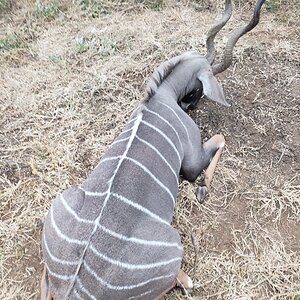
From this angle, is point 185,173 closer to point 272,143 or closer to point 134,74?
point 272,143

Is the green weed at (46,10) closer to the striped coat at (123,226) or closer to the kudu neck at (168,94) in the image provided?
the kudu neck at (168,94)

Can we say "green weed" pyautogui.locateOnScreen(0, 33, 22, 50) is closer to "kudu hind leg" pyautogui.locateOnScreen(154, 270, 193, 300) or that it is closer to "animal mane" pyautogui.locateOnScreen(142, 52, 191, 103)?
"animal mane" pyautogui.locateOnScreen(142, 52, 191, 103)

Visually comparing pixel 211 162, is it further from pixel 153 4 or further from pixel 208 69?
pixel 153 4

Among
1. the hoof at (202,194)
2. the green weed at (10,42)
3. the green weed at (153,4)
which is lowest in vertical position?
the hoof at (202,194)

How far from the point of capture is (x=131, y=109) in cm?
475

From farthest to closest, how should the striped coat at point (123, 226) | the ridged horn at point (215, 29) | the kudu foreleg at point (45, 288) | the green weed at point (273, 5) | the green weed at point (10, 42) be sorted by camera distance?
1. the green weed at point (273, 5)
2. the green weed at point (10, 42)
3. the ridged horn at point (215, 29)
4. the kudu foreleg at point (45, 288)
5. the striped coat at point (123, 226)

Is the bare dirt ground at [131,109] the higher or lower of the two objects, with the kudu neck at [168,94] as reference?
lower

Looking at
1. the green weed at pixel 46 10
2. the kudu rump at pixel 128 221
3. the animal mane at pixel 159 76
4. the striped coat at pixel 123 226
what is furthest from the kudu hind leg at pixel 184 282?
the green weed at pixel 46 10

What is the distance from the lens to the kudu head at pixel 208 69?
427 cm

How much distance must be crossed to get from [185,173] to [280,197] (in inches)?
28.6

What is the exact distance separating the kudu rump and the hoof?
0.53ft

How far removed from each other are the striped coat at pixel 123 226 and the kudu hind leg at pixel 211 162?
41 centimetres

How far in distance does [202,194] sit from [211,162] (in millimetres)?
301

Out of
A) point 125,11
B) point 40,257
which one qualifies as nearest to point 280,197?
point 40,257
